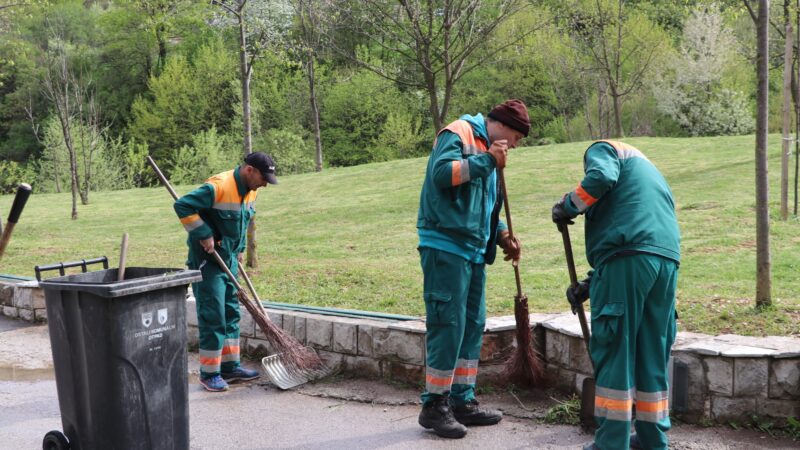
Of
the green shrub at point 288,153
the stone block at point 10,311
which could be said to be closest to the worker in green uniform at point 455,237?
the stone block at point 10,311

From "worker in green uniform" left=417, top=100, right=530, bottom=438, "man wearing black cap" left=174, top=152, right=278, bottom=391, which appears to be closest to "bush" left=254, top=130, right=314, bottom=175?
"man wearing black cap" left=174, top=152, right=278, bottom=391

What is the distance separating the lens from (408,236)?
12766mm

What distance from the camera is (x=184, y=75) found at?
45.8 metres

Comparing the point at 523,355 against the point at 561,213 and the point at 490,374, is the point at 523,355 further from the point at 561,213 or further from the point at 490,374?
the point at 561,213

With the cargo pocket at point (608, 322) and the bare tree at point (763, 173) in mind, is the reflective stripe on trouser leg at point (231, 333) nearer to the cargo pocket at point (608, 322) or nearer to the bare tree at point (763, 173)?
the cargo pocket at point (608, 322)

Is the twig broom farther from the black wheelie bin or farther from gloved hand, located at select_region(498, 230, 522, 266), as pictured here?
the black wheelie bin

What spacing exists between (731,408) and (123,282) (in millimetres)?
3331

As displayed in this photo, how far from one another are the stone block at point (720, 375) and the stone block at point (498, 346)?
1.33m

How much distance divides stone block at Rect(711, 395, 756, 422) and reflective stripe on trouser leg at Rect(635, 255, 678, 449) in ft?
1.97

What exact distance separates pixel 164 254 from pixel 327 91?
1353 inches

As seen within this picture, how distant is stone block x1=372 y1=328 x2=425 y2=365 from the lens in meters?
5.64

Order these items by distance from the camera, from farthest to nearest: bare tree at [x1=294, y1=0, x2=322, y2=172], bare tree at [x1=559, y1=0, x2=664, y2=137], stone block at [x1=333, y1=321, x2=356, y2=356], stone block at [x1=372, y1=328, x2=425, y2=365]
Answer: bare tree at [x1=559, y1=0, x2=664, y2=137] < bare tree at [x1=294, y1=0, x2=322, y2=172] < stone block at [x1=333, y1=321, x2=356, y2=356] < stone block at [x1=372, y1=328, x2=425, y2=365]

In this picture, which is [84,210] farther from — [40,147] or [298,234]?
[40,147]

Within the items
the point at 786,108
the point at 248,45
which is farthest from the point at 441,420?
the point at 786,108
